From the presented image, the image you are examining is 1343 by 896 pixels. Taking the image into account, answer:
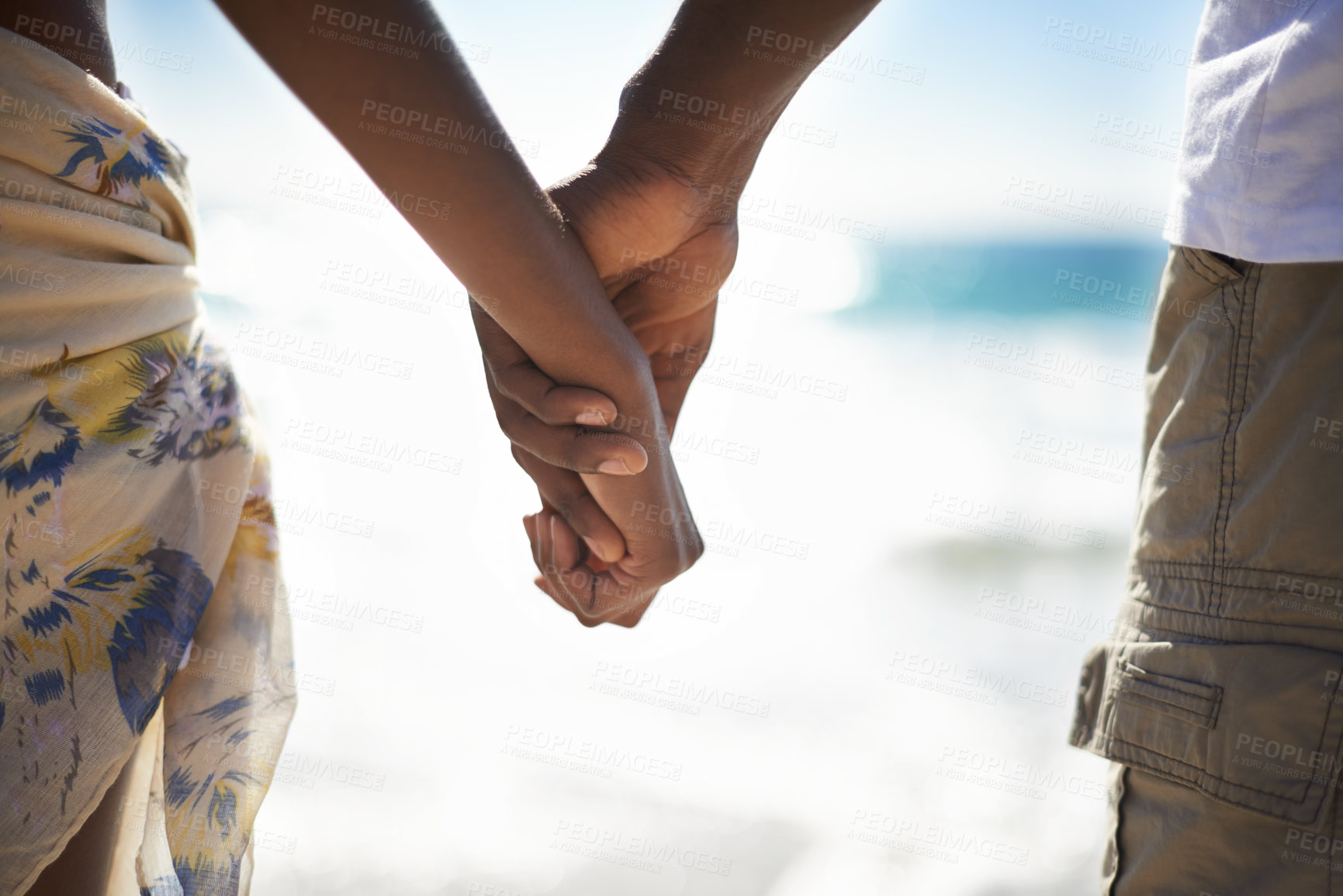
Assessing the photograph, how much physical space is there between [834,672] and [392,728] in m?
1.76

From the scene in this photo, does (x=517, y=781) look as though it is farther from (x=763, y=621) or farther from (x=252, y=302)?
(x=252, y=302)

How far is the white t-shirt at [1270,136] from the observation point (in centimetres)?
92

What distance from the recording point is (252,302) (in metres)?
9.93

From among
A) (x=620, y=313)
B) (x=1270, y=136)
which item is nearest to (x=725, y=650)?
(x=620, y=313)

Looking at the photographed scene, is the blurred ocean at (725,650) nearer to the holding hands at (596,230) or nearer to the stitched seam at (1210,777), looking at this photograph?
the holding hands at (596,230)

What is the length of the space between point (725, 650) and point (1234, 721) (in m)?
3.08

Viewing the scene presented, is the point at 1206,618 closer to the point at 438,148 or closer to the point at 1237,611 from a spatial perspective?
the point at 1237,611

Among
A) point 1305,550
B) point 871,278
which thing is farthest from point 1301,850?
point 871,278

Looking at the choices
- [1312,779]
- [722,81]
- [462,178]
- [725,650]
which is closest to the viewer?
[1312,779]

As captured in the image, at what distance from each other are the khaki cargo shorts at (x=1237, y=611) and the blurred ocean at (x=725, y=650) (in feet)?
5.77

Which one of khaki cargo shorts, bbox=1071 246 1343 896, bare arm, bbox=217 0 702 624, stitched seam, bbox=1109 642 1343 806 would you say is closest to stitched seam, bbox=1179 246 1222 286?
khaki cargo shorts, bbox=1071 246 1343 896

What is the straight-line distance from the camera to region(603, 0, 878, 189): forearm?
135 cm

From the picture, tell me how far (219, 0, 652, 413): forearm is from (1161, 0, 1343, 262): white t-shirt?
2.68 feet

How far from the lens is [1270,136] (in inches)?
38.0
